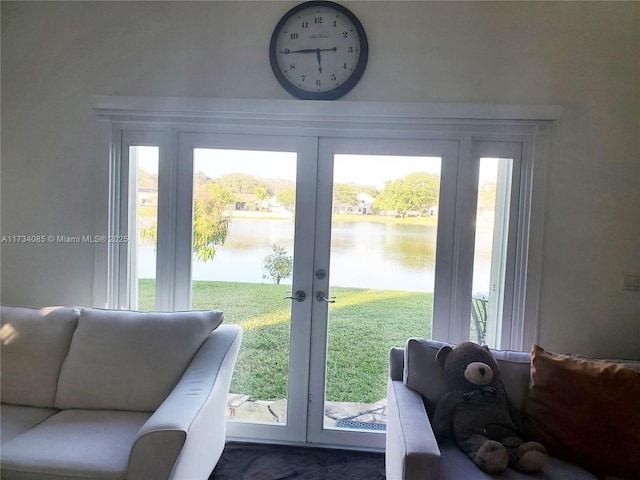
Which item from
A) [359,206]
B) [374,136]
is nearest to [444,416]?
[359,206]

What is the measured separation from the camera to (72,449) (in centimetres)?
141

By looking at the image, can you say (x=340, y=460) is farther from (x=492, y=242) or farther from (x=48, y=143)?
(x=48, y=143)

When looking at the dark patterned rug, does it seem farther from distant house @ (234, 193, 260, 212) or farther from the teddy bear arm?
distant house @ (234, 193, 260, 212)

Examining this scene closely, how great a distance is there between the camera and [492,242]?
6.89 feet

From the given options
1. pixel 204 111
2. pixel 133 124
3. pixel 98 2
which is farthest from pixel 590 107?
pixel 98 2

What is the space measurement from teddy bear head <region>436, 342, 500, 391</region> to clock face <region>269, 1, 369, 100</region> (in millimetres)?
1441

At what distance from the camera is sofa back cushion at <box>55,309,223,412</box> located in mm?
1726

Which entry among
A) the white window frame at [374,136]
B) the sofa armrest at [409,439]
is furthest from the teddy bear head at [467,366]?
the white window frame at [374,136]

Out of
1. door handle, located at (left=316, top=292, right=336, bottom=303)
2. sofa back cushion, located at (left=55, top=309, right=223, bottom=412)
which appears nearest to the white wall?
sofa back cushion, located at (left=55, top=309, right=223, bottom=412)

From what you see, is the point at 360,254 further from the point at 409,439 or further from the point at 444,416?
the point at 409,439

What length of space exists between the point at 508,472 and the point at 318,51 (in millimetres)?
2133

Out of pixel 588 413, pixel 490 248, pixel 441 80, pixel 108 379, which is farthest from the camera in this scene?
pixel 490 248

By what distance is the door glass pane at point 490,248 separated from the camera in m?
2.07

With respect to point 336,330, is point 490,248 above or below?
above
